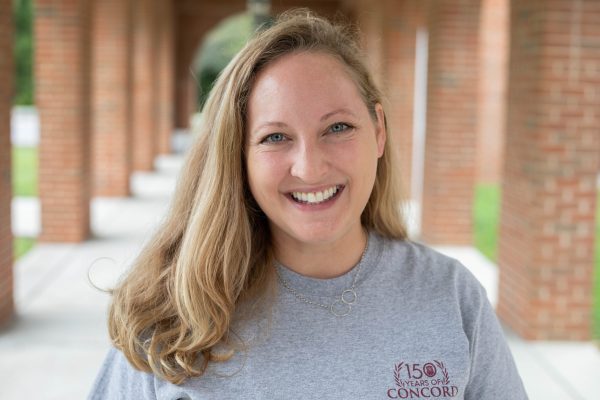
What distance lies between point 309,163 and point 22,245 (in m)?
8.62

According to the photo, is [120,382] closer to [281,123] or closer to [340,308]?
[340,308]

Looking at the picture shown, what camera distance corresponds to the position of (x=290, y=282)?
72.5 inches

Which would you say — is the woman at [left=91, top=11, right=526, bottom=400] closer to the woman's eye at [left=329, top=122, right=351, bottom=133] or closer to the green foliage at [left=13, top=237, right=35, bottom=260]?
the woman's eye at [left=329, top=122, right=351, bottom=133]

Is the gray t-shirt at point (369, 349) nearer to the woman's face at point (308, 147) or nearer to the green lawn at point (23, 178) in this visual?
the woman's face at point (308, 147)

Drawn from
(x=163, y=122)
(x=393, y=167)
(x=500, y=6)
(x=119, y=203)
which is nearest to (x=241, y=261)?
(x=393, y=167)

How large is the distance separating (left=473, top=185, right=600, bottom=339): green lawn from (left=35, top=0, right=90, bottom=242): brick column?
4.83m

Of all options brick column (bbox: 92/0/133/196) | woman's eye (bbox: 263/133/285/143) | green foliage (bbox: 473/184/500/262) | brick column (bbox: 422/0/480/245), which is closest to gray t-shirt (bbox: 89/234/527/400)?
woman's eye (bbox: 263/133/285/143)

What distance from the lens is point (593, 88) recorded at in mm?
5484

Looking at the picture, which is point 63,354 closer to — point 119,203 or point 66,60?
point 66,60

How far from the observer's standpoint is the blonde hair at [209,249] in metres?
1.73

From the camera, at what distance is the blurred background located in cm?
541

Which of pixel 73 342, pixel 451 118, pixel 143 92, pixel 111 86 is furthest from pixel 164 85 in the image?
pixel 73 342

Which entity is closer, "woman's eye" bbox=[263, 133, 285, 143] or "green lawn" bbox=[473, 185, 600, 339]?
"woman's eye" bbox=[263, 133, 285, 143]

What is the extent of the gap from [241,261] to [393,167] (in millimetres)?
575
